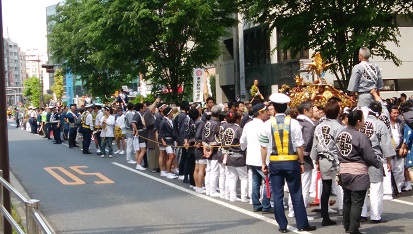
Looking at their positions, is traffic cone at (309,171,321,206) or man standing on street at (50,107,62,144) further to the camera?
man standing on street at (50,107,62,144)

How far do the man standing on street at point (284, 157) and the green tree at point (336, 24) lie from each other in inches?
360

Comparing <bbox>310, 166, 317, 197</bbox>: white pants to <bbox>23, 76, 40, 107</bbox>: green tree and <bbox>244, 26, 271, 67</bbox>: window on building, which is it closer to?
<bbox>244, 26, 271, 67</bbox>: window on building

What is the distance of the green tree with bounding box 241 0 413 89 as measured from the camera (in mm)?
17969

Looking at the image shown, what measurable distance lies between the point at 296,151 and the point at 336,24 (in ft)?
34.2

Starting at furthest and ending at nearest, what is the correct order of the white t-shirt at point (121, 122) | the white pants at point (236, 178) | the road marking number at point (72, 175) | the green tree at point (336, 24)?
the white t-shirt at point (121, 122), the green tree at point (336, 24), the road marking number at point (72, 175), the white pants at point (236, 178)

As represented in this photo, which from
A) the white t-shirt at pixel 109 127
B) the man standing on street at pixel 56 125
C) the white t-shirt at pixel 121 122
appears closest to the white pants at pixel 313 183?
the white t-shirt at pixel 121 122

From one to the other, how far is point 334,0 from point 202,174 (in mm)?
7520

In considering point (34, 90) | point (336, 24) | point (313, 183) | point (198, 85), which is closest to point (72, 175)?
point (313, 183)

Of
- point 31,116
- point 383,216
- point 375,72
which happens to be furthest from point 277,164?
point 31,116

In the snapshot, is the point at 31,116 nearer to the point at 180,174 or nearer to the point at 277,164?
the point at 180,174

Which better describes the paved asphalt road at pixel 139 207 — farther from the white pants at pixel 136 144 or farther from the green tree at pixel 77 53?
the green tree at pixel 77 53

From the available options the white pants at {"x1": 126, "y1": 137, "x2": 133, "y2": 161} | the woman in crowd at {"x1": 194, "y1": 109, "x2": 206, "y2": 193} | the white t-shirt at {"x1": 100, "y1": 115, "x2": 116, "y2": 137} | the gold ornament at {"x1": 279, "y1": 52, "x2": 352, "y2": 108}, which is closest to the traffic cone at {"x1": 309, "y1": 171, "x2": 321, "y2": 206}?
the gold ornament at {"x1": 279, "y1": 52, "x2": 352, "y2": 108}

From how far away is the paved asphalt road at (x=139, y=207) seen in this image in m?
9.76

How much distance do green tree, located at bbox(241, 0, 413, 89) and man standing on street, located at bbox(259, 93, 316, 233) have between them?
30.0ft
